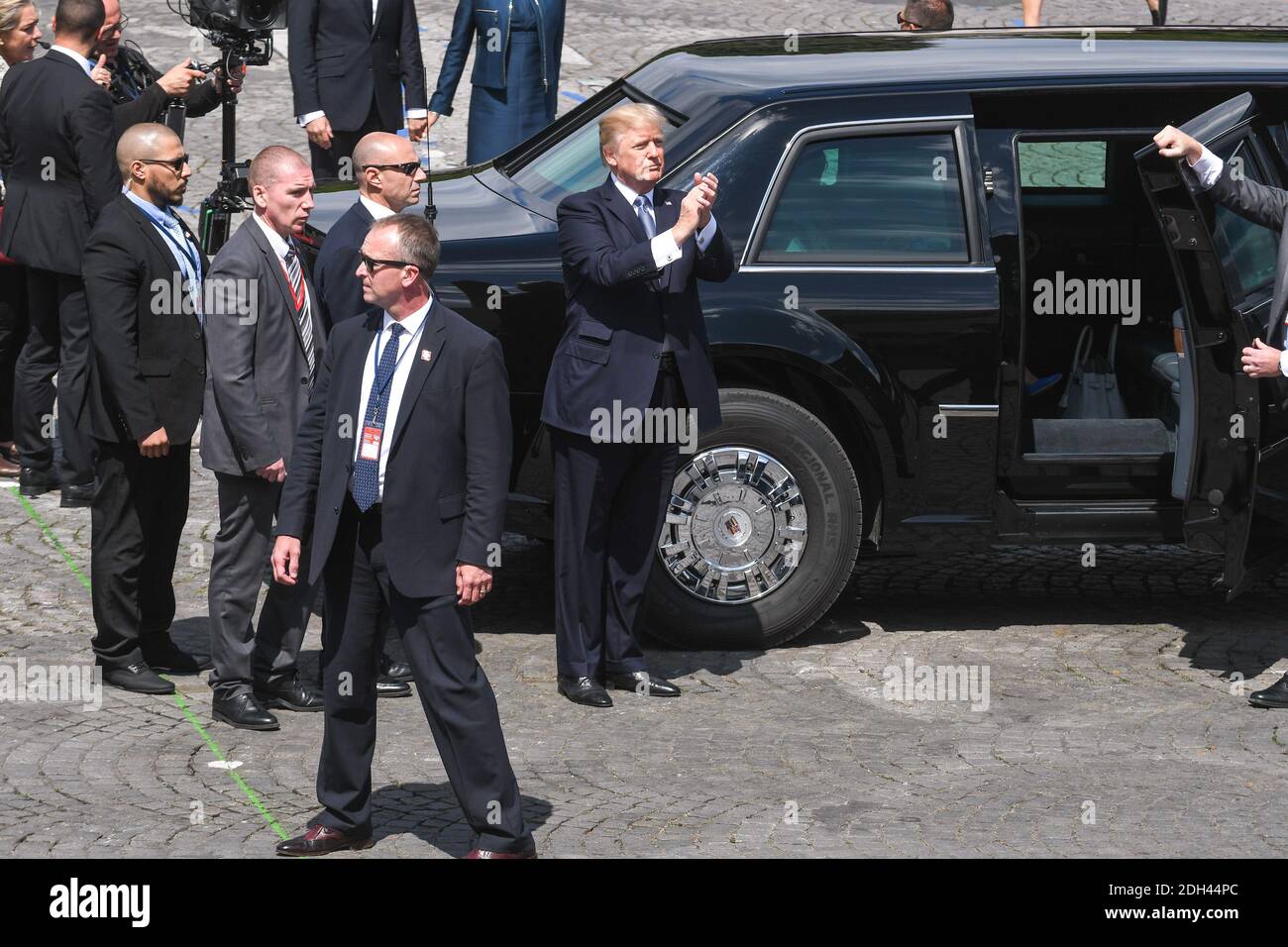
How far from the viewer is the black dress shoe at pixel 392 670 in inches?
301

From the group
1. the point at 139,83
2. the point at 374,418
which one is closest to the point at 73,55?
the point at 139,83

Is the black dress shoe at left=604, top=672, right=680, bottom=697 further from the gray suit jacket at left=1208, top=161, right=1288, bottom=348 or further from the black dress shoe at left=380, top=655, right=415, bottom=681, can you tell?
the gray suit jacket at left=1208, top=161, right=1288, bottom=348

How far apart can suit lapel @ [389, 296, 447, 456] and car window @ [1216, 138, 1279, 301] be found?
11.7ft

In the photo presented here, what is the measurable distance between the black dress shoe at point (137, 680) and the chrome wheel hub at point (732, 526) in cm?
194

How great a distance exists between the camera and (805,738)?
23.1 feet

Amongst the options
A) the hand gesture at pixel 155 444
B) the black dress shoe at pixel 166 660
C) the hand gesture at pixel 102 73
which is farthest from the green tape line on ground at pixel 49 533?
the hand gesture at pixel 102 73

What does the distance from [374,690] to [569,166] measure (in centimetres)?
332

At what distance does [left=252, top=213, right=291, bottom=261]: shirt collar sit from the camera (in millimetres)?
7113

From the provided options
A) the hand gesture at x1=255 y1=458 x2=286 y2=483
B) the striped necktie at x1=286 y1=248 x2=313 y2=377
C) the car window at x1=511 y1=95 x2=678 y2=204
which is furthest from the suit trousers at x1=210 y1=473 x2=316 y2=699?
the car window at x1=511 y1=95 x2=678 y2=204

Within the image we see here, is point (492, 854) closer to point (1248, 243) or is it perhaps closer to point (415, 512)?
point (415, 512)

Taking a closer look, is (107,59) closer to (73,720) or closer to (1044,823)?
(73,720)

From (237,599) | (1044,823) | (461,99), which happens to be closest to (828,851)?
(1044,823)
